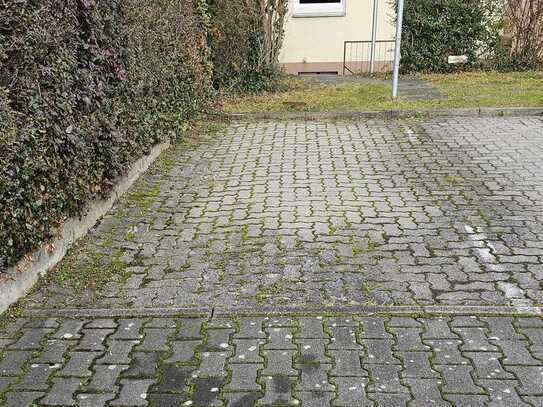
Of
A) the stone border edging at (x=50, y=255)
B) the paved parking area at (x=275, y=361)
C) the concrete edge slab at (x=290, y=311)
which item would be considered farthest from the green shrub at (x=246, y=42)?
the paved parking area at (x=275, y=361)

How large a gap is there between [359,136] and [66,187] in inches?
213

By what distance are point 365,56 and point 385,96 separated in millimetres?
5397

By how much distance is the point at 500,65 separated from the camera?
50.2 ft

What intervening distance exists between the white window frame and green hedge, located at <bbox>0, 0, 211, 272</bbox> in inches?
363

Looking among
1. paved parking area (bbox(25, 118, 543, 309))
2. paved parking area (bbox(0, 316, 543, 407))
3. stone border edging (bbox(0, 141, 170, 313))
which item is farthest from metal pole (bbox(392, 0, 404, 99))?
paved parking area (bbox(0, 316, 543, 407))

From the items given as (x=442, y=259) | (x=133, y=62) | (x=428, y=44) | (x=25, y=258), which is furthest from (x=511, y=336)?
(x=428, y=44)

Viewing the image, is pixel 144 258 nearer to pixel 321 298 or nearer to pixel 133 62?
pixel 321 298

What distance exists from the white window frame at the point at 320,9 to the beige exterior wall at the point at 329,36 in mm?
89

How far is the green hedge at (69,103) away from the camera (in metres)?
3.99

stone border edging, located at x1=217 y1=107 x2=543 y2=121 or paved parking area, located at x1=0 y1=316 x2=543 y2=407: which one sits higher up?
stone border edging, located at x1=217 y1=107 x2=543 y2=121

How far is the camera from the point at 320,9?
54.2ft

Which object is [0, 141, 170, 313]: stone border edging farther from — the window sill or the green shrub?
the window sill

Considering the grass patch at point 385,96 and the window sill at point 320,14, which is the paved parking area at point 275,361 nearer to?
the grass patch at point 385,96

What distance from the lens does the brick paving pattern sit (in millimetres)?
3311
